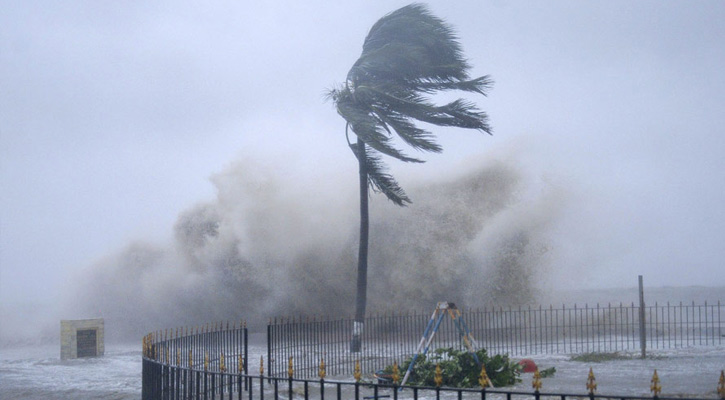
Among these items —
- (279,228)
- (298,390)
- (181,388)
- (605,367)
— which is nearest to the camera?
(181,388)

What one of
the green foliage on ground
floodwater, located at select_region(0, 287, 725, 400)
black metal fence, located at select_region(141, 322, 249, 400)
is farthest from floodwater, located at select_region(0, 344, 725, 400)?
black metal fence, located at select_region(141, 322, 249, 400)

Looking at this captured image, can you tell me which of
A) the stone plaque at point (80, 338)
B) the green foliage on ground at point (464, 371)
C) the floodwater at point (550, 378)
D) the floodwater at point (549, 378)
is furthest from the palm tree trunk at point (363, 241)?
the stone plaque at point (80, 338)

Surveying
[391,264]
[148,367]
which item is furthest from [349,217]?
[148,367]

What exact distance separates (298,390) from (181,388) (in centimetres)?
387

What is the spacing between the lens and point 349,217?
105ft

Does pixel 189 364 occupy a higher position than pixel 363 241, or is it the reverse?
pixel 363 241

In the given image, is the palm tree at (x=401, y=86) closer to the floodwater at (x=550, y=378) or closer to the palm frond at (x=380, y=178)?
the palm frond at (x=380, y=178)

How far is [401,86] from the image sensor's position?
19641mm

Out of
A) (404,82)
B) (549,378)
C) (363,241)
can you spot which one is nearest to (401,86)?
(404,82)

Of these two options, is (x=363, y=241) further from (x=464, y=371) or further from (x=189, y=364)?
(x=189, y=364)

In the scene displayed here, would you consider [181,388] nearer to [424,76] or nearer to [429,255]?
[424,76]

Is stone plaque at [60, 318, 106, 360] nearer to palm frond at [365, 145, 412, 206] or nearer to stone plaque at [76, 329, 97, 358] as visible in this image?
stone plaque at [76, 329, 97, 358]

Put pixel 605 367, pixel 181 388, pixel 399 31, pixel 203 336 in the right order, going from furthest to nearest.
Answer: pixel 399 31, pixel 605 367, pixel 203 336, pixel 181 388

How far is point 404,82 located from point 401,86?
0.19 metres
